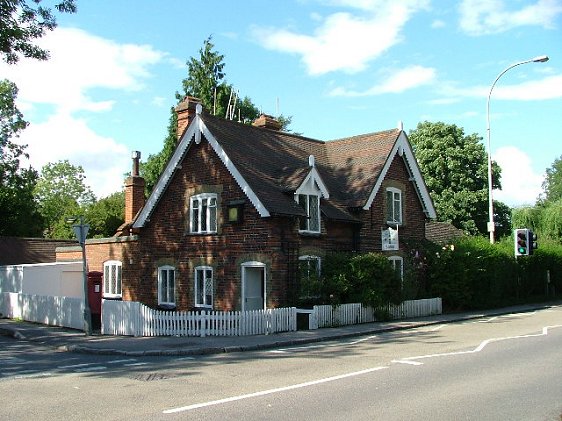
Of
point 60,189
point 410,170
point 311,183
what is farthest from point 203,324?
point 60,189

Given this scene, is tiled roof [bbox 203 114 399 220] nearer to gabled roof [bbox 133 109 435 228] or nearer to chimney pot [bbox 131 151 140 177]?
gabled roof [bbox 133 109 435 228]

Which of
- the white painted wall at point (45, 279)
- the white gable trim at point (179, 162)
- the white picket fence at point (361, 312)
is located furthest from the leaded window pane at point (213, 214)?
the white painted wall at point (45, 279)

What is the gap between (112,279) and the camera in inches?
1104

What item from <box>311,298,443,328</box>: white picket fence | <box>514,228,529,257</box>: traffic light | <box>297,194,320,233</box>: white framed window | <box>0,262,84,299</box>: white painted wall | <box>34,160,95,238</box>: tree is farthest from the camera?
<box>34,160,95,238</box>: tree

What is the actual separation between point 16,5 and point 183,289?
11831 millimetres

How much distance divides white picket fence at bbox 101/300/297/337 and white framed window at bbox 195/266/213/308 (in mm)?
3016

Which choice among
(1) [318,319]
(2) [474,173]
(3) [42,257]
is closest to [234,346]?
(1) [318,319]

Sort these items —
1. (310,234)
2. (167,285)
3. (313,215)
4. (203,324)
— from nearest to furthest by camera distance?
(203,324) < (310,234) < (313,215) < (167,285)

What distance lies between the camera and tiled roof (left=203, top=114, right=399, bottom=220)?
21.6 meters

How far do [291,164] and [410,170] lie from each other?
6.09 metres

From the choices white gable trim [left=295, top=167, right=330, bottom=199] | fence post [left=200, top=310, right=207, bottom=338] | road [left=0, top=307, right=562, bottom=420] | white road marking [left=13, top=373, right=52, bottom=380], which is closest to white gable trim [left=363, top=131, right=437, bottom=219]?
white gable trim [left=295, top=167, right=330, bottom=199]

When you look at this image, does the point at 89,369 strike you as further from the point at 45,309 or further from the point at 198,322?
the point at 45,309

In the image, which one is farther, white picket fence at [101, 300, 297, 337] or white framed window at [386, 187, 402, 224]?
white framed window at [386, 187, 402, 224]

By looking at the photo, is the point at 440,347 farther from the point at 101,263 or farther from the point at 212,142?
the point at 101,263
